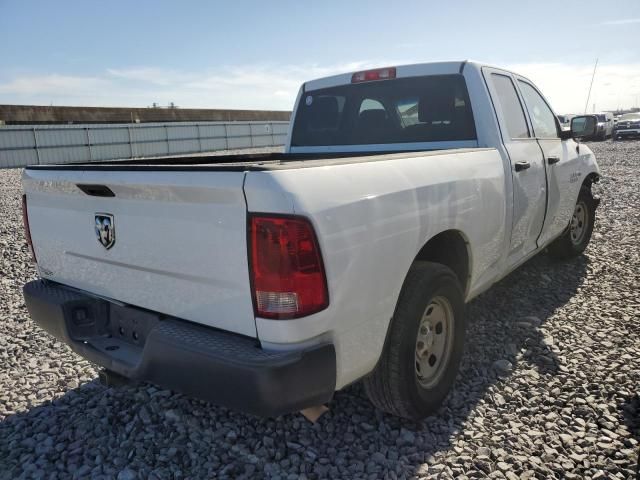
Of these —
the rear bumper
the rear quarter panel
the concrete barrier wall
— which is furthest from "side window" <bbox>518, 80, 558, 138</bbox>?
the concrete barrier wall

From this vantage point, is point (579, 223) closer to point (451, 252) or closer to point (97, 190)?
point (451, 252)

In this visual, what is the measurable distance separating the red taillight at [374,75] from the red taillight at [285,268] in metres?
2.42

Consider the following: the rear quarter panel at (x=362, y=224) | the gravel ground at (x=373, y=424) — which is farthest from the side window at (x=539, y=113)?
the rear quarter panel at (x=362, y=224)

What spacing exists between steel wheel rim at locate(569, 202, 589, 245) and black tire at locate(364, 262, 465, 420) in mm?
3527

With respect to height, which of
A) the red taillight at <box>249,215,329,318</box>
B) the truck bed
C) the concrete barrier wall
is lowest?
the red taillight at <box>249,215,329,318</box>

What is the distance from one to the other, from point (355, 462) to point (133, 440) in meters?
1.22

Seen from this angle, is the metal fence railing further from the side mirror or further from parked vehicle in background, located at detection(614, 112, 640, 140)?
parked vehicle in background, located at detection(614, 112, 640, 140)

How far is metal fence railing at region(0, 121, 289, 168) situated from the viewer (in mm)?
20672

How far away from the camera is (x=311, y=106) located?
4.36 m

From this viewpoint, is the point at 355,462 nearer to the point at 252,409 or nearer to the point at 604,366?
the point at 252,409

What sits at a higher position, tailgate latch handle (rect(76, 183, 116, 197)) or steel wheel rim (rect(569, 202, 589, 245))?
tailgate latch handle (rect(76, 183, 116, 197))

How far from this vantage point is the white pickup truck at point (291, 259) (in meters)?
1.88

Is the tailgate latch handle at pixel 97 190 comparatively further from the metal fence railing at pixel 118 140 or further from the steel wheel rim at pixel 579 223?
the metal fence railing at pixel 118 140

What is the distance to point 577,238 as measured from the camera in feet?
18.6
